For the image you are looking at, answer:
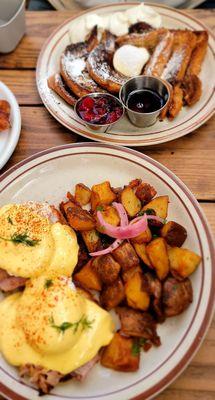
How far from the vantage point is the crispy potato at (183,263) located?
202 cm

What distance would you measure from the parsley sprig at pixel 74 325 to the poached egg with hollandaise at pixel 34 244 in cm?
26

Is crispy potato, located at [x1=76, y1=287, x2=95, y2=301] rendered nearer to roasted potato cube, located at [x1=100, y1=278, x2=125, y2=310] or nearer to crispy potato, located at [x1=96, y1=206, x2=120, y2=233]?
roasted potato cube, located at [x1=100, y1=278, x2=125, y2=310]

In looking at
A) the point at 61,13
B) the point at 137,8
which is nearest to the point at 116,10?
the point at 137,8

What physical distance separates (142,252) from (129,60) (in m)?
1.38

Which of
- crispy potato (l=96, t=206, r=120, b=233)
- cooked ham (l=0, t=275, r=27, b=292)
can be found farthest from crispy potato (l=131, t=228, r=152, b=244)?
cooked ham (l=0, t=275, r=27, b=292)

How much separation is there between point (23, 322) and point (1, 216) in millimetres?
575

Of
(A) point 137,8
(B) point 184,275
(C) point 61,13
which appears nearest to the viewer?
(B) point 184,275

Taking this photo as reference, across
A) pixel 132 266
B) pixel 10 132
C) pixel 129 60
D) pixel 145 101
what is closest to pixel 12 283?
pixel 132 266

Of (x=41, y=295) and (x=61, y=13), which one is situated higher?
(x=61, y=13)

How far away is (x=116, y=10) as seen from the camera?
3209 millimetres

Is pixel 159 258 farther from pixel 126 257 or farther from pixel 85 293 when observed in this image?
pixel 85 293

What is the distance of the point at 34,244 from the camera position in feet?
6.87

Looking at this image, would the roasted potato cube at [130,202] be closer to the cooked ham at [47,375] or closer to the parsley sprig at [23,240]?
the parsley sprig at [23,240]

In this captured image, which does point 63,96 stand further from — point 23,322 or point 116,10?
point 23,322
